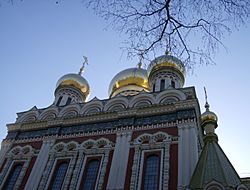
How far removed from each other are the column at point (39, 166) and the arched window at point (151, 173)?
4391 mm

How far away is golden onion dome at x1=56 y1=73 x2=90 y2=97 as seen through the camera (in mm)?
19953

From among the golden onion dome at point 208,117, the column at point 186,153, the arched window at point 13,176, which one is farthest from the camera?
the arched window at point 13,176

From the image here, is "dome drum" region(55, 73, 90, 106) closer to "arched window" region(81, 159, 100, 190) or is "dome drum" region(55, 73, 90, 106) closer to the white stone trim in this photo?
"arched window" region(81, 159, 100, 190)

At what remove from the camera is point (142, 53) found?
5875 mm

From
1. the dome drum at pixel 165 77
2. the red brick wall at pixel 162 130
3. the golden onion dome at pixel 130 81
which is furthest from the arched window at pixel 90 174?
the golden onion dome at pixel 130 81

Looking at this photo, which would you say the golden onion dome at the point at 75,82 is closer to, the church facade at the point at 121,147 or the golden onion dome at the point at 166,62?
the church facade at the point at 121,147

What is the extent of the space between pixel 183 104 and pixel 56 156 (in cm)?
575

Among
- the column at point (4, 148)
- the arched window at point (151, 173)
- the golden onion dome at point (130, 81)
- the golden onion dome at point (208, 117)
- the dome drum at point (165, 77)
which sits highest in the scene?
the golden onion dome at point (130, 81)

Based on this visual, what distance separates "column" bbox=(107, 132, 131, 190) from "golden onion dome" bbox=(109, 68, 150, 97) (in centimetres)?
643

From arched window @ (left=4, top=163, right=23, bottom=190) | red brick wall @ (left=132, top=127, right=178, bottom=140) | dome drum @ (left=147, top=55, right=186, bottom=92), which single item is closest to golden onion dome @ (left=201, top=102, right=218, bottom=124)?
red brick wall @ (left=132, top=127, right=178, bottom=140)

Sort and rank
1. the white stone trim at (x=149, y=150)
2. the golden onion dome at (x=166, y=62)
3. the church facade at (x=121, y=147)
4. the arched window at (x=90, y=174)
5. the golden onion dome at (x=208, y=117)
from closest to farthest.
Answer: the golden onion dome at (x=166, y=62), the church facade at (x=121, y=147), the white stone trim at (x=149, y=150), the arched window at (x=90, y=174), the golden onion dome at (x=208, y=117)

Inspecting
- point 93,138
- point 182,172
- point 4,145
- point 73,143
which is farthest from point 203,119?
point 4,145

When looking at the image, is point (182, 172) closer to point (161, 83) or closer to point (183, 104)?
point (183, 104)

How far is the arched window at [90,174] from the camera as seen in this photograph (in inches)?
471
